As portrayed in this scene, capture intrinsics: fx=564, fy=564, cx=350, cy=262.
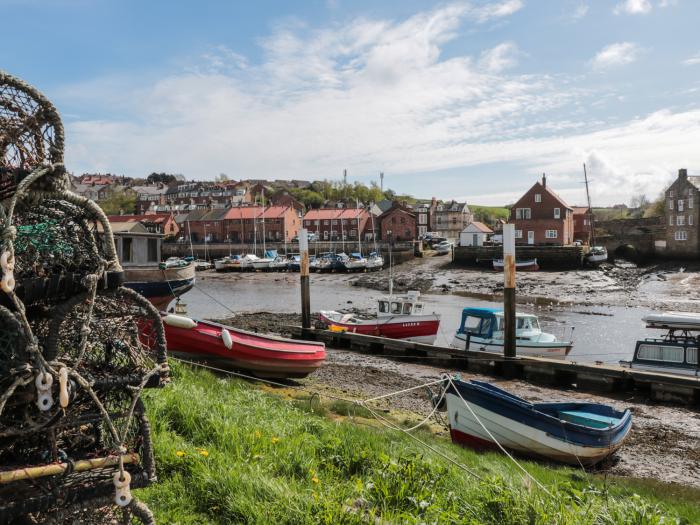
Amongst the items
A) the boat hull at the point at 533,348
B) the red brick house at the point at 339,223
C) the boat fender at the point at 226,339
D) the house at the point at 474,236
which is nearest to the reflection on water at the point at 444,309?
the boat hull at the point at 533,348

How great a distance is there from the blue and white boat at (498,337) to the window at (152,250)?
13.4 metres

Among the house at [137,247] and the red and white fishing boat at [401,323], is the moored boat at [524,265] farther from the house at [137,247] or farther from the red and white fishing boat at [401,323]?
the house at [137,247]

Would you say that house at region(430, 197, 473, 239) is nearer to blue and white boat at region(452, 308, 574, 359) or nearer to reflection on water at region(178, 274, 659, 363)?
reflection on water at region(178, 274, 659, 363)

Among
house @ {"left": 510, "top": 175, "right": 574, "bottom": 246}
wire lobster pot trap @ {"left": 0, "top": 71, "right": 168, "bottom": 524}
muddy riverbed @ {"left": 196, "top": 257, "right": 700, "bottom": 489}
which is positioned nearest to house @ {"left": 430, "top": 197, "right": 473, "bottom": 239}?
muddy riverbed @ {"left": 196, "top": 257, "right": 700, "bottom": 489}

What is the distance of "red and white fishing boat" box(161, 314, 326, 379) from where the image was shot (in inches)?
541

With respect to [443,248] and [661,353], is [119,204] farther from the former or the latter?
[661,353]

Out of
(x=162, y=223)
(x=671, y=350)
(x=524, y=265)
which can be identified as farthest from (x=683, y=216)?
(x=162, y=223)

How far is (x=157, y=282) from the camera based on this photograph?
22875 millimetres

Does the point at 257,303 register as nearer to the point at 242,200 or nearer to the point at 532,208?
the point at 532,208

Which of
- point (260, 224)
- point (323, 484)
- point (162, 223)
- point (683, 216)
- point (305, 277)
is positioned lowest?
point (323, 484)

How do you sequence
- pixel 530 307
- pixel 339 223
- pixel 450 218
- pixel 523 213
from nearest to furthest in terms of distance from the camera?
pixel 530 307 < pixel 523 213 < pixel 339 223 < pixel 450 218

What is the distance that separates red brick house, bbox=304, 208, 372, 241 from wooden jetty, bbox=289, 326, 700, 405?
6610 centimetres

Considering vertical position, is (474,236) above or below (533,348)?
above

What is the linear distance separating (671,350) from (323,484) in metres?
14.2
